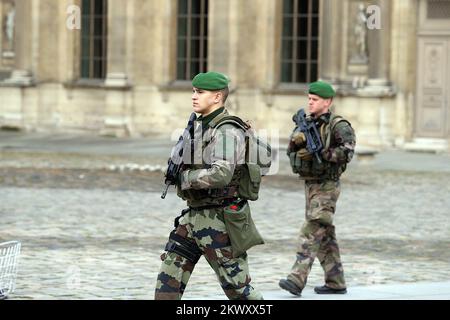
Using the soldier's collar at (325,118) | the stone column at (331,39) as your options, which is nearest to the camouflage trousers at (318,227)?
the soldier's collar at (325,118)

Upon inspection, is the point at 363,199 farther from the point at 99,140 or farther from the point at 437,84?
the point at 99,140

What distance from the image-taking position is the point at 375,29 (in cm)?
3100

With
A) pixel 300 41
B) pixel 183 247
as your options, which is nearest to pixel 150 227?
pixel 183 247

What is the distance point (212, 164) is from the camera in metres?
8.95

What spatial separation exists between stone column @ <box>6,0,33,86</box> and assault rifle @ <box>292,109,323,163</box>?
24617 mm

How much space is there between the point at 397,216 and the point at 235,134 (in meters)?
10.2

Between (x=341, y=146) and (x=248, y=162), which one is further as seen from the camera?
(x=341, y=146)

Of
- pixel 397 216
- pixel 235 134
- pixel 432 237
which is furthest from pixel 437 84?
pixel 235 134

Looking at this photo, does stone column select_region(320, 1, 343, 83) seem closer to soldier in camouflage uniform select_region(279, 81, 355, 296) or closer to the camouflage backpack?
soldier in camouflage uniform select_region(279, 81, 355, 296)

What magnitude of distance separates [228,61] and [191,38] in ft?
4.96

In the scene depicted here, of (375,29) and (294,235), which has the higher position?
(375,29)

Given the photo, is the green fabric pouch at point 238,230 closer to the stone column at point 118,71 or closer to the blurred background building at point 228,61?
the blurred background building at point 228,61

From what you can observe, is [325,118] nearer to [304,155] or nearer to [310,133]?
[310,133]

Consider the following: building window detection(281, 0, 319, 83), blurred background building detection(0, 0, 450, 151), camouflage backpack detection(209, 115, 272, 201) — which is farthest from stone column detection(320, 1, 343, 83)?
camouflage backpack detection(209, 115, 272, 201)
